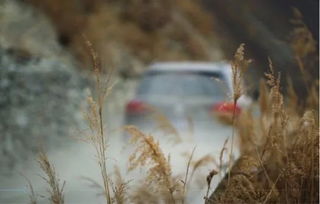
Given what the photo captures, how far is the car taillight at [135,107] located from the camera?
9.94 meters

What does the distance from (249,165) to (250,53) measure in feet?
7.68

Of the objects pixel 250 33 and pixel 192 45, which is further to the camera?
pixel 192 45

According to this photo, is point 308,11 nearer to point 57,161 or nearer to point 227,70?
point 57,161

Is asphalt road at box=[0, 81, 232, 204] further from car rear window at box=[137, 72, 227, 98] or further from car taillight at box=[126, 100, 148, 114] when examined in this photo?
car rear window at box=[137, 72, 227, 98]

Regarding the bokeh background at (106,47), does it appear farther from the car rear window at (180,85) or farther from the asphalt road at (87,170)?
the car rear window at (180,85)

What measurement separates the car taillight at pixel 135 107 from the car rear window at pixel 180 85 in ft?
0.51

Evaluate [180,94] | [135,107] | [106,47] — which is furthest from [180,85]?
[106,47]

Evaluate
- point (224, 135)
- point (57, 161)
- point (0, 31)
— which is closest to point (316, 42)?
point (57, 161)

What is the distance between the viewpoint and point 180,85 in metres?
10.2

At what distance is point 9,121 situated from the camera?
11.3m

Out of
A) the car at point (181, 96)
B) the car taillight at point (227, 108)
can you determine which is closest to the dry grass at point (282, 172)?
the car taillight at point (227, 108)

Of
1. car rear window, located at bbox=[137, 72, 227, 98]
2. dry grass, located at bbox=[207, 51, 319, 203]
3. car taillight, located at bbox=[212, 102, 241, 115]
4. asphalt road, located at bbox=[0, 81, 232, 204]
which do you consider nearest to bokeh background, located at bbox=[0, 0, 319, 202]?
asphalt road, located at bbox=[0, 81, 232, 204]

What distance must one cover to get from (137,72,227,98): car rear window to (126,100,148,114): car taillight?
0.15 metres

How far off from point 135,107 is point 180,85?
24.3 inches
